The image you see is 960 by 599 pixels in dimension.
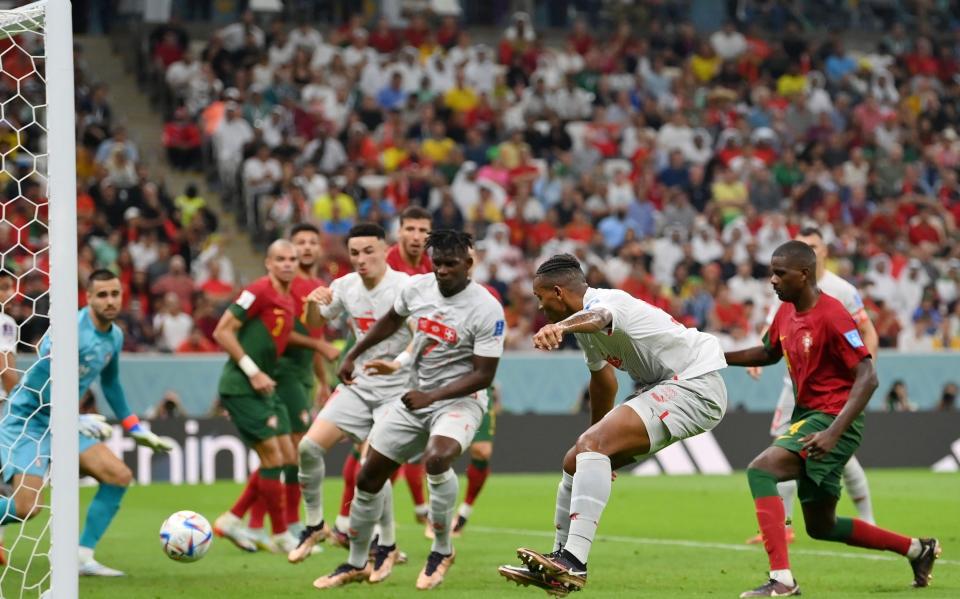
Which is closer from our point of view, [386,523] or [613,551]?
[386,523]

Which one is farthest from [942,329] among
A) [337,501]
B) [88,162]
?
[88,162]

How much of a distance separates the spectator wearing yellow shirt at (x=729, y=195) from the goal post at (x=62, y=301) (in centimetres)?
1968

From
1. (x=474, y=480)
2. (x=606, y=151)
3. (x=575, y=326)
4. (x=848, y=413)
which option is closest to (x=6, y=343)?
(x=474, y=480)

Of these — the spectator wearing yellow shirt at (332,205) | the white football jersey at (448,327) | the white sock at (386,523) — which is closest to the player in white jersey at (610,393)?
the white football jersey at (448,327)

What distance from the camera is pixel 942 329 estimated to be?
77.7ft

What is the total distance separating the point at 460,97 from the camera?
27.2 metres

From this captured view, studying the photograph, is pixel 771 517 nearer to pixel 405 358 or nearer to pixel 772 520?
pixel 772 520

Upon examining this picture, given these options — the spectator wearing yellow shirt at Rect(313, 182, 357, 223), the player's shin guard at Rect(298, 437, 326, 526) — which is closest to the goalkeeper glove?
the player's shin guard at Rect(298, 437, 326, 526)

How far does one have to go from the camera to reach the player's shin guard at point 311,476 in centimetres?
1069

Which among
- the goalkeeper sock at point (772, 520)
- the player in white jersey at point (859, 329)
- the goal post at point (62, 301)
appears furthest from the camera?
the player in white jersey at point (859, 329)

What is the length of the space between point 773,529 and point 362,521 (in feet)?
8.62

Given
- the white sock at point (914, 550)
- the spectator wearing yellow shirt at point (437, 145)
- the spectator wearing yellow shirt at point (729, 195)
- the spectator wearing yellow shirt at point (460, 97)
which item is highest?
the spectator wearing yellow shirt at point (460, 97)

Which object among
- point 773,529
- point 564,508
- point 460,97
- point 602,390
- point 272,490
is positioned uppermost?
point 460,97

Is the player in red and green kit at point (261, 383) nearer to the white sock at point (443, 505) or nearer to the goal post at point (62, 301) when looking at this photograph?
the white sock at point (443, 505)
